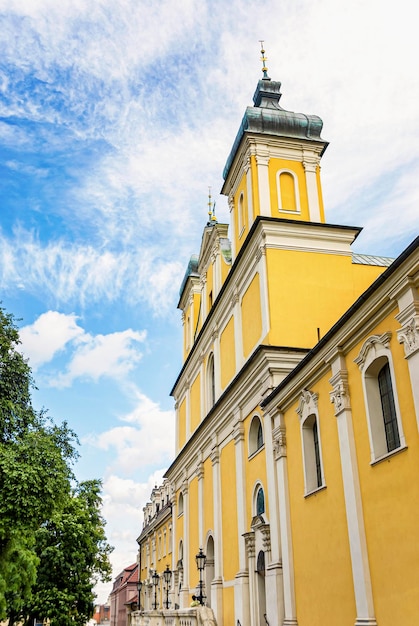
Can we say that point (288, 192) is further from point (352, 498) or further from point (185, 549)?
point (185, 549)

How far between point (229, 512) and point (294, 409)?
716cm

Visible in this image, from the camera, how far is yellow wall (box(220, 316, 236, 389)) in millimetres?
23014

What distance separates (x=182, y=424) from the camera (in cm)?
3319

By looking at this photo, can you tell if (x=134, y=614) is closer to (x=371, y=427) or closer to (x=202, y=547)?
(x=202, y=547)

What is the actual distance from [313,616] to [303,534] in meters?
1.72

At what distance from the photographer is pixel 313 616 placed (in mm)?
13750

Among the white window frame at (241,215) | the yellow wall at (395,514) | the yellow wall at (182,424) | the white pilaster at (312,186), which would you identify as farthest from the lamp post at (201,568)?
the white pilaster at (312,186)

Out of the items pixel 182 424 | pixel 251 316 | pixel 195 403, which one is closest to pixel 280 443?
pixel 251 316

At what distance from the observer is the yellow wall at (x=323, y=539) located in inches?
492

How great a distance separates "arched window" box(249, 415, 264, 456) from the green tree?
656 inches

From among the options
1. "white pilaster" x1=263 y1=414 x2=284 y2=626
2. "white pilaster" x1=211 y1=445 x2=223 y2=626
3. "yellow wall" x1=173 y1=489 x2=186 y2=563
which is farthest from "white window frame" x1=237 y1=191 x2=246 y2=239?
"yellow wall" x1=173 y1=489 x2=186 y2=563

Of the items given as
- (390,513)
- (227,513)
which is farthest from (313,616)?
(227,513)

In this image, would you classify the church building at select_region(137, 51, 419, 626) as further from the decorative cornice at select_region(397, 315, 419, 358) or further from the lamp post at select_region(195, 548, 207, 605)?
A: the lamp post at select_region(195, 548, 207, 605)

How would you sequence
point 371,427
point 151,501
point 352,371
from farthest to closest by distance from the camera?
point 151,501, point 352,371, point 371,427
